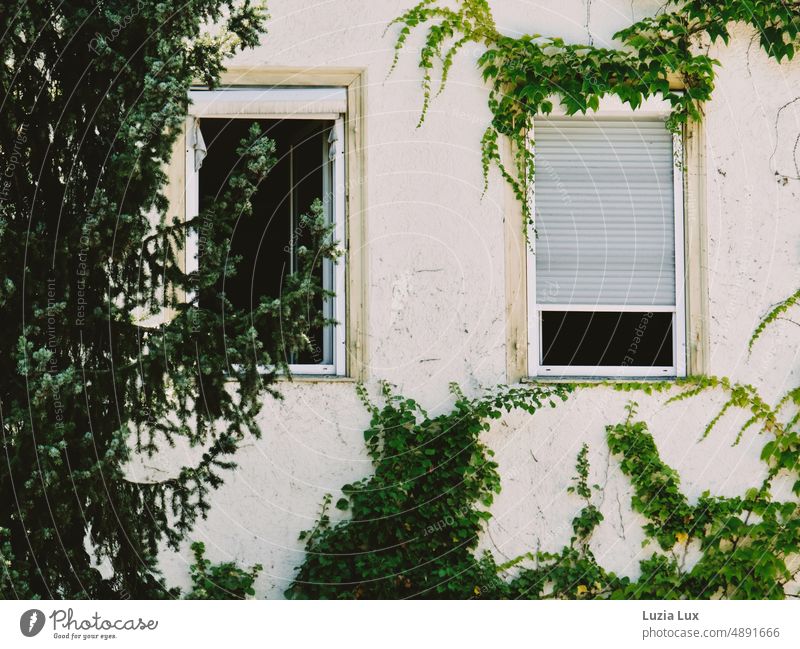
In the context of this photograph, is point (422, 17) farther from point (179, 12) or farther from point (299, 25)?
point (179, 12)

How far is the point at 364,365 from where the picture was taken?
5801mm

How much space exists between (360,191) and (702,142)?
211 cm

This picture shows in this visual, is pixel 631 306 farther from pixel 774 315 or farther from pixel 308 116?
pixel 308 116

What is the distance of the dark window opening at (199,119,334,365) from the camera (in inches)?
237

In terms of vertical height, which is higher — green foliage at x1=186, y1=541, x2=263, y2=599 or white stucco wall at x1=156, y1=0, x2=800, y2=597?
white stucco wall at x1=156, y1=0, x2=800, y2=597

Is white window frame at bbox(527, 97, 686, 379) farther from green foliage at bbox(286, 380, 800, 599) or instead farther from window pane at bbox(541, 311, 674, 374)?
green foliage at bbox(286, 380, 800, 599)

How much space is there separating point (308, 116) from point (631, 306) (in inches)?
89.5

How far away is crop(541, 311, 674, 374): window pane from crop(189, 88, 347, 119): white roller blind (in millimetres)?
1825

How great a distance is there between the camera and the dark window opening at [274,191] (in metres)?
6.01

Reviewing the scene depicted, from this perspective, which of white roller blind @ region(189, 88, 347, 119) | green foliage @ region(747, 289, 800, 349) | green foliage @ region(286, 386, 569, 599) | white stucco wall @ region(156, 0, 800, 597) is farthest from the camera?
green foliage @ region(747, 289, 800, 349)

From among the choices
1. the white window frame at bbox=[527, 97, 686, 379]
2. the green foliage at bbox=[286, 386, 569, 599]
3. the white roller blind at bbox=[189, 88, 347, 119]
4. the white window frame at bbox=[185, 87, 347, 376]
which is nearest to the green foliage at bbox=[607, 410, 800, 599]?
the white window frame at bbox=[527, 97, 686, 379]

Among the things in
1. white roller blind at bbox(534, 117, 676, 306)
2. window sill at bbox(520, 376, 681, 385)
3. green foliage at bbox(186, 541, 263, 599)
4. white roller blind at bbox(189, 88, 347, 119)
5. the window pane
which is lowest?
green foliage at bbox(186, 541, 263, 599)
